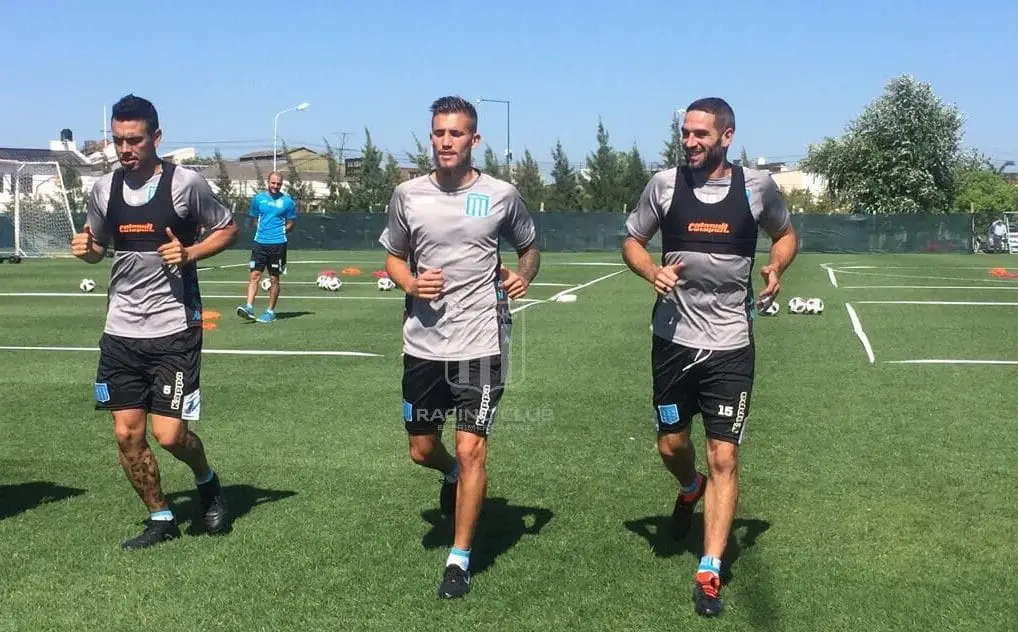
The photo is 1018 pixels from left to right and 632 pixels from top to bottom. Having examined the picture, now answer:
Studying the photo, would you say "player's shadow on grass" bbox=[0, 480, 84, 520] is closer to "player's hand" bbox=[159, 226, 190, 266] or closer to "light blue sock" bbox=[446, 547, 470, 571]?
"player's hand" bbox=[159, 226, 190, 266]

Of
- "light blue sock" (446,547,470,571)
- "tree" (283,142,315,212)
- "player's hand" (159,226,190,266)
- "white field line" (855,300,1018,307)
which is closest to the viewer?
"light blue sock" (446,547,470,571)

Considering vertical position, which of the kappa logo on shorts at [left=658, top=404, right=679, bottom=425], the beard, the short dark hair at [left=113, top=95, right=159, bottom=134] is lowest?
the kappa logo on shorts at [left=658, top=404, right=679, bottom=425]

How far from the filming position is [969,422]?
7703mm

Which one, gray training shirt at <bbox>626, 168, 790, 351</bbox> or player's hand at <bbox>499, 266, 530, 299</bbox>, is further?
player's hand at <bbox>499, 266, 530, 299</bbox>

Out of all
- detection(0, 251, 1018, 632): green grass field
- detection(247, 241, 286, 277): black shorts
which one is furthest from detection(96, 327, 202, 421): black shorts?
detection(247, 241, 286, 277): black shorts

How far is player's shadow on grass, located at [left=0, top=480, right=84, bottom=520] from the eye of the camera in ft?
18.4

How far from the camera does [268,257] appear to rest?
14523 millimetres

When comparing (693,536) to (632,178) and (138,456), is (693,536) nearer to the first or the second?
(138,456)

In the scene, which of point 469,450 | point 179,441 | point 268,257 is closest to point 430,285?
point 469,450

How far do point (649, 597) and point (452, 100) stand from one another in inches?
91.1

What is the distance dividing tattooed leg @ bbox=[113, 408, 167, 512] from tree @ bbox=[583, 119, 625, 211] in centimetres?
5686

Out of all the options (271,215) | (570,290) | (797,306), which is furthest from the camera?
(570,290)

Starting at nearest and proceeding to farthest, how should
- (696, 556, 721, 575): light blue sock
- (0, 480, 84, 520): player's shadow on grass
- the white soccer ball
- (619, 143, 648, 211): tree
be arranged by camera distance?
(696, 556, 721, 575): light blue sock → (0, 480, 84, 520): player's shadow on grass → the white soccer ball → (619, 143, 648, 211): tree

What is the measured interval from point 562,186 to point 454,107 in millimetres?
60344
